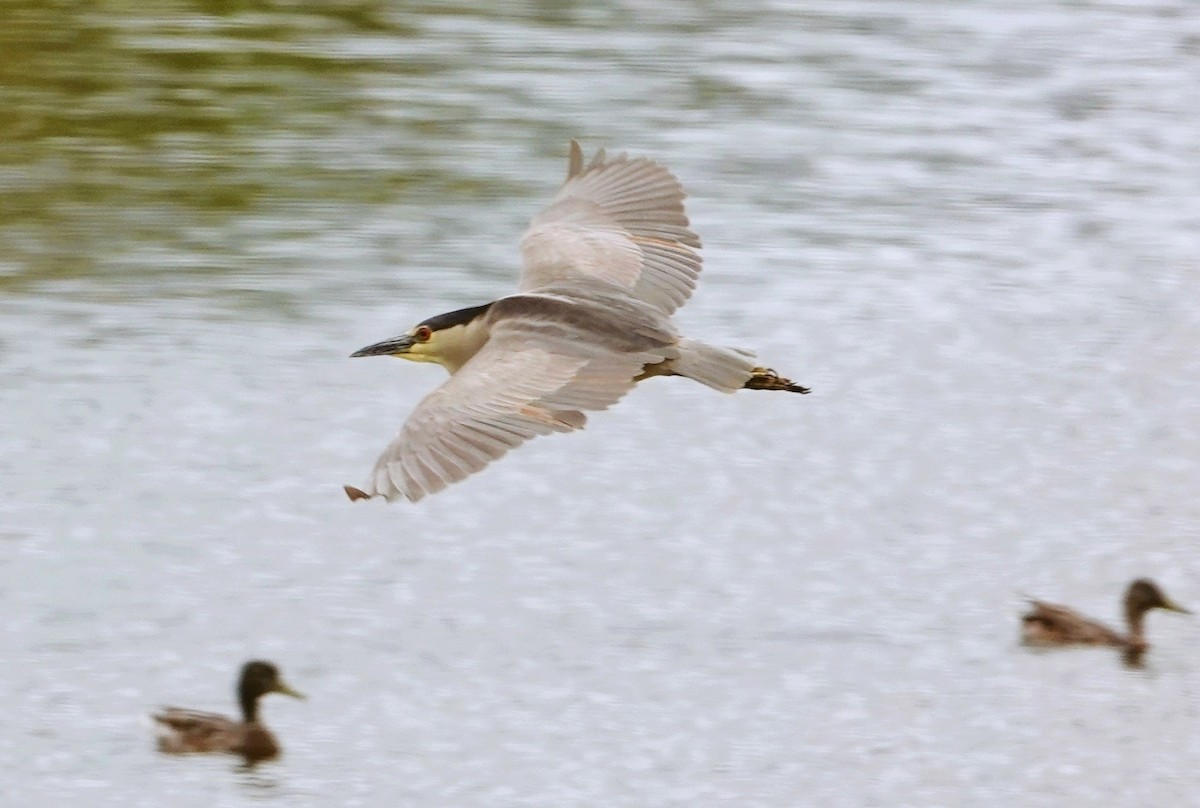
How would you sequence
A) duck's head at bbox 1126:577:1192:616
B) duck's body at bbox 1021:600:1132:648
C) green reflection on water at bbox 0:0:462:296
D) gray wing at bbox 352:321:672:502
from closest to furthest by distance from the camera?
gray wing at bbox 352:321:672:502
duck's body at bbox 1021:600:1132:648
duck's head at bbox 1126:577:1192:616
green reflection on water at bbox 0:0:462:296

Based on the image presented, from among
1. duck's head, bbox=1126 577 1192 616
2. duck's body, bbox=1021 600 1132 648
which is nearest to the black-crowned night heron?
duck's body, bbox=1021 600 1132 648

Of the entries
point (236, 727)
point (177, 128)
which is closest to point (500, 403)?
point (236, 727)

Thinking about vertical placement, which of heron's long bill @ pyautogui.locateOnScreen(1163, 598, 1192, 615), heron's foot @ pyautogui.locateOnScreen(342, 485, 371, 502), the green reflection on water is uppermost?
heron's foot @ pyautogui.locateOnScreen(342, 485, 371, 502)

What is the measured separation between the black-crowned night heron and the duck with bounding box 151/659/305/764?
8.33 ft

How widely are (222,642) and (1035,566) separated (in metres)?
3.25

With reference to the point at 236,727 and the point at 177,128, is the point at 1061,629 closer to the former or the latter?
the point at 236,727

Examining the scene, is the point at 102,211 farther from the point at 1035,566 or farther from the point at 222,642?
the point at 1035,566

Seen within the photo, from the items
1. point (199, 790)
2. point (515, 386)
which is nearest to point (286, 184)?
point (199, 790)

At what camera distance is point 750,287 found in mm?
12523

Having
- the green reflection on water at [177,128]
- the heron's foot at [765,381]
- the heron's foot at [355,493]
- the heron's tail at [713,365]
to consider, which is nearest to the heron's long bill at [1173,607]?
the heron's foot at [765,381]

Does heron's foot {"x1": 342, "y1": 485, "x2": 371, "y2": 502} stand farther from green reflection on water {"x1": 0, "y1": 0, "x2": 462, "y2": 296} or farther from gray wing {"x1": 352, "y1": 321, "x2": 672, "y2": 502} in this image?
green reflection on water {"x1": 0, "y1": 0, "x2": 462, "y2": 296}

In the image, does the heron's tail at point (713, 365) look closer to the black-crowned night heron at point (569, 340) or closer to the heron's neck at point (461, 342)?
the black-crowned night heron at point (569, 340)

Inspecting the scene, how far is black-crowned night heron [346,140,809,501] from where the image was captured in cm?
540

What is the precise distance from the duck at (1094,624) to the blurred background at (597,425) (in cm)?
8
